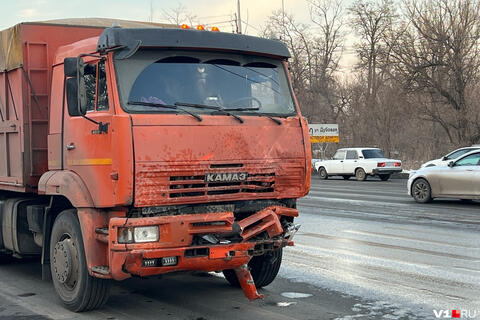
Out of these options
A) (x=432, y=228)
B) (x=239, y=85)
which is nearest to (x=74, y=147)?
(x=239, y=85)

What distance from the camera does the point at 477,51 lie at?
115ft

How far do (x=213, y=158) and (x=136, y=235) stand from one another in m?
1.02

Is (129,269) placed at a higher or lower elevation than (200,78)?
lower

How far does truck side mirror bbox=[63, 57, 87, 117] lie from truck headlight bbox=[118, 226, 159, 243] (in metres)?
1.18

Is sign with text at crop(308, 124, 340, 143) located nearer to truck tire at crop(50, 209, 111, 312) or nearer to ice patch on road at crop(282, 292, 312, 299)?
ice patch on road at crop(282, 292, 312, 299)

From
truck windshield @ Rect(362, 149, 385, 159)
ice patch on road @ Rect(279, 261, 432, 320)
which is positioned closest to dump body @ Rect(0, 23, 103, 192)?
ice patch on road @ Rect(279, 261, 432, 320)

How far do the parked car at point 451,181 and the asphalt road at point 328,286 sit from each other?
489 centimetres

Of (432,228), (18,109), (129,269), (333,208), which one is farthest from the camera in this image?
(333,208)

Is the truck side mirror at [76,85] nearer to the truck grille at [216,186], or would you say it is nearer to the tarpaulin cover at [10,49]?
the truck grille at [216,186]

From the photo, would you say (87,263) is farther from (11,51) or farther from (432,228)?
(432,228)

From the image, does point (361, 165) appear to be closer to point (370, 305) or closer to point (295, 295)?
point (295, 295)

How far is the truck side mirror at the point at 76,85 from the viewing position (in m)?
6.46

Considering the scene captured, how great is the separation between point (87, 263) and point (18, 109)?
2.44 metres

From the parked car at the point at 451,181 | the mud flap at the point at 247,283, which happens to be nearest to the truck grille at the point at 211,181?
the mud flap at the point at 247,283
